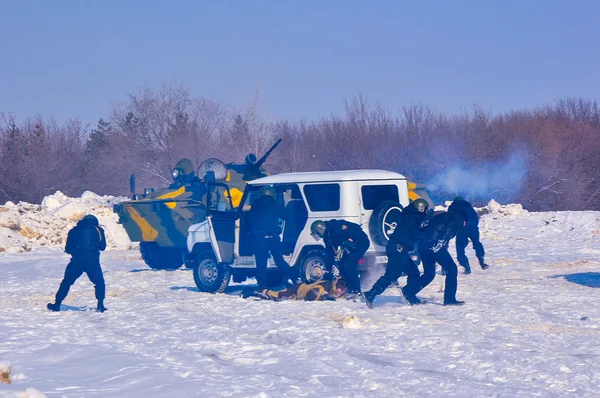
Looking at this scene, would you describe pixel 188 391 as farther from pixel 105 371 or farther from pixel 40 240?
pixel 40 240

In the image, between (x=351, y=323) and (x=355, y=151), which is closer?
(x=351, y=323)

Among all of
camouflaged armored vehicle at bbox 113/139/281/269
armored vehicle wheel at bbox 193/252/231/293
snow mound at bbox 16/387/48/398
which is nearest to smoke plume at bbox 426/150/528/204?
camouflaged armored vehicle at bbox 113/139/281/269

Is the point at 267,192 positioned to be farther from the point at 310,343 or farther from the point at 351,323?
the point at 310,343

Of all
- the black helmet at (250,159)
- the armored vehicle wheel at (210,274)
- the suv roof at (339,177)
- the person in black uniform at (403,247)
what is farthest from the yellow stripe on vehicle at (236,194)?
the person in black uniform at (403,247)

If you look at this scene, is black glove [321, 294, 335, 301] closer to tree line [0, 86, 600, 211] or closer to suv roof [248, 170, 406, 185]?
suv roof [248, 170, 406, 185]

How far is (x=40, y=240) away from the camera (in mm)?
31781

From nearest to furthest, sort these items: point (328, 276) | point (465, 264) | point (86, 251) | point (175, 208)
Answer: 1. point (86, 251)
2. point (328, 276)
3. point (465, 264)
4. point (175, 208)

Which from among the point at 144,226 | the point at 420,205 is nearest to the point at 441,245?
the point at 420,205

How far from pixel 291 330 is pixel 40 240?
72.5ft

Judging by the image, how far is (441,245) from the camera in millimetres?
13305

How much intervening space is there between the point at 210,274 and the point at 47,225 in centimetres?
1835

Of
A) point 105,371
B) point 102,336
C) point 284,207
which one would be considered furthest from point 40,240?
point 105,371

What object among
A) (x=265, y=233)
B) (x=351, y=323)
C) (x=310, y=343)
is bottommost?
(x=310, y=343)

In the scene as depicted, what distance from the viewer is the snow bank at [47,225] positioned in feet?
101
